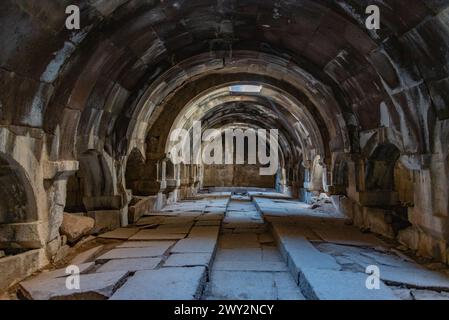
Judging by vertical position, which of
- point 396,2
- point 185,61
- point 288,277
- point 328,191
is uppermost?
point 185,61

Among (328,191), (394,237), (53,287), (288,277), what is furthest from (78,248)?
(328,191)

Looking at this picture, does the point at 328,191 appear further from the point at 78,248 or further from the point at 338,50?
the point at 78,248

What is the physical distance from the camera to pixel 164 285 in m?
3.24

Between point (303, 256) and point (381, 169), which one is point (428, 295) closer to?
point (303, 256)

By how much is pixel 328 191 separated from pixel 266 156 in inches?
544

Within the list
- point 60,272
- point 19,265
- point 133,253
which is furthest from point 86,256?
point 19,265

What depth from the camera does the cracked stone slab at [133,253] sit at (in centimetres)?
442

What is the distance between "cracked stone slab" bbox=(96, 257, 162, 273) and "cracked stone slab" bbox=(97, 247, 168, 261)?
160mm

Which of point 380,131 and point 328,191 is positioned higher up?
point 380,131

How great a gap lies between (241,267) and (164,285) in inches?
55.4

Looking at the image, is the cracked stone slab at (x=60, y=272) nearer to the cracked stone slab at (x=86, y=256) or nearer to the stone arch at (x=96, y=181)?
the cracked stone slab at (x=86, y=256)

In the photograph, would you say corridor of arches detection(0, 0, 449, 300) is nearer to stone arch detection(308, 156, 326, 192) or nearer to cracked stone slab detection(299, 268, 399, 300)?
cracked stone slab detection(299, 268, 399, 300)

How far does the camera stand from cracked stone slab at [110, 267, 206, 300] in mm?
2961
